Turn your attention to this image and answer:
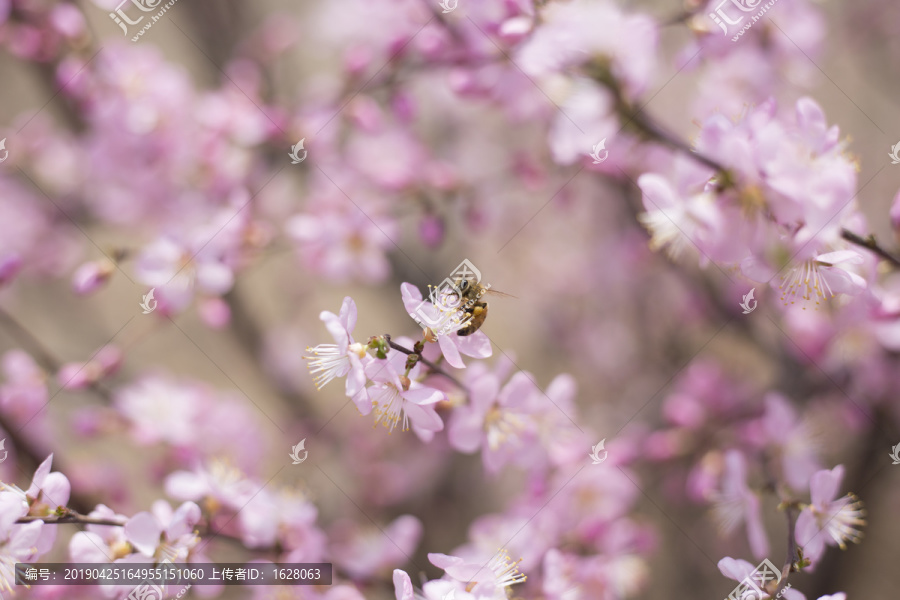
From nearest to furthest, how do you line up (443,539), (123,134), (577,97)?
(577,97) < (123,134) < (443,539)

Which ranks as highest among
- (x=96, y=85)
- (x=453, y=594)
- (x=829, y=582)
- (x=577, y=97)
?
(x=96, y=85)

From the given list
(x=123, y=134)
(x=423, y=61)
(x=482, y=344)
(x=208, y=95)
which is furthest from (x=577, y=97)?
(x=123, y=134)

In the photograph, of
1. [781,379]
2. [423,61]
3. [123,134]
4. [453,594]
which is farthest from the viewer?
[123,134]

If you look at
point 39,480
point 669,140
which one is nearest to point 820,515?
point 669,140

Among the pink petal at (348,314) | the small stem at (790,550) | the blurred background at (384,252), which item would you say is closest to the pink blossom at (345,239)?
the blurred background at (384,252)

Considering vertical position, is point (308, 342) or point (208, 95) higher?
point (208, 95)

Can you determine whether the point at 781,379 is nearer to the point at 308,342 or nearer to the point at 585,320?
the point at 585,320

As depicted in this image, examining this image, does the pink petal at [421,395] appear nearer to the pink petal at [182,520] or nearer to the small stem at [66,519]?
the pink petal at [182,520]
